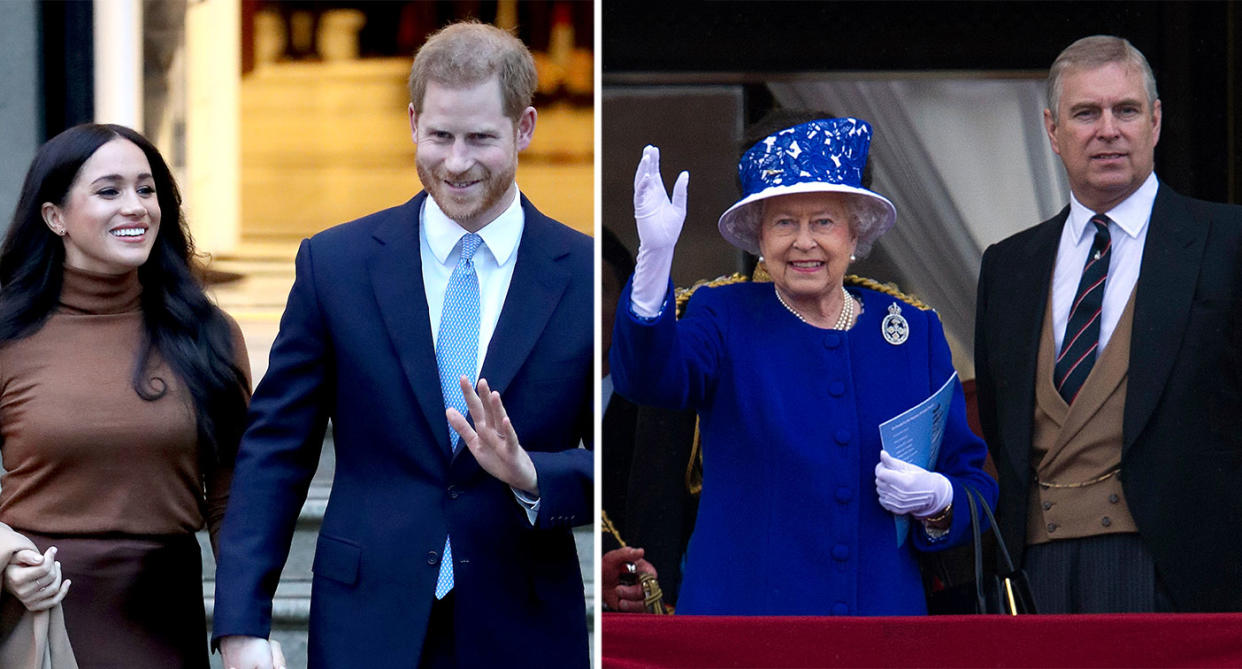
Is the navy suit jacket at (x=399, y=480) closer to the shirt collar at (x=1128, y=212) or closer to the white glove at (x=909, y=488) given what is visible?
the white glove at (x=909, y=488)

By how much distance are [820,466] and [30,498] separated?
1.80 m

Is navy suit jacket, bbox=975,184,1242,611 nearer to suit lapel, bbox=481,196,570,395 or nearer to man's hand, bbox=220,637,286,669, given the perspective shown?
suit lapel, bbox=481,196,570,395

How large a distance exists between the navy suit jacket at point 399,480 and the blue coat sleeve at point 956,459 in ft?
2.69

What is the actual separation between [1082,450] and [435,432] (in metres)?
1.48

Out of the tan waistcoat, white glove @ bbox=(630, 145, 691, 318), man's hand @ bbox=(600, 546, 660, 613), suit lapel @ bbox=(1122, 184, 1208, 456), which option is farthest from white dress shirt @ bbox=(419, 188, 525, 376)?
suit lapel @ bbox=(1122, 184, 1208, 456)

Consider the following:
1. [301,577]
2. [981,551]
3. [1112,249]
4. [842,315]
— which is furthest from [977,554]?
[301,577]

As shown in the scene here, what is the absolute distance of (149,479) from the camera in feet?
13.0

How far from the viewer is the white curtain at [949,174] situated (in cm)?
410

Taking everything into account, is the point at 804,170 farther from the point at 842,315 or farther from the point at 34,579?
the point at 34,579

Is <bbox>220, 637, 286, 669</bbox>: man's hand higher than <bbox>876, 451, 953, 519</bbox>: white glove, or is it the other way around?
<bbox>876, 451, 953, 519</bbox>: white glove

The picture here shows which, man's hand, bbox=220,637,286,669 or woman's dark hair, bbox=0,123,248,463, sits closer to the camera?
man's hand, bbox=220,637,286,669

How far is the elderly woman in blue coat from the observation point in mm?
4012

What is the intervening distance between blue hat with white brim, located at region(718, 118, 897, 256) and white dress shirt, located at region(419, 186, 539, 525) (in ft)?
1.64

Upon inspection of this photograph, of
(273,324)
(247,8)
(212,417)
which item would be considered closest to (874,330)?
(212,417)
